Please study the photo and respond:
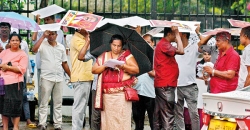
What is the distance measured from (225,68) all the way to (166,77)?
132 centimetres

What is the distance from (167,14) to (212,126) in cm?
541

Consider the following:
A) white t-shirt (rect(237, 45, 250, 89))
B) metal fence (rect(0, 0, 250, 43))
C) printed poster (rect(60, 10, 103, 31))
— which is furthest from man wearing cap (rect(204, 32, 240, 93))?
metal fence (rect(0, 0, 250, 43))

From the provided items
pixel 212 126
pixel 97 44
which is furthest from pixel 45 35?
pixel 212 126

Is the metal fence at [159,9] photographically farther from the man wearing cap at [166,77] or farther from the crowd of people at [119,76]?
the man wearing cap at [166,77]

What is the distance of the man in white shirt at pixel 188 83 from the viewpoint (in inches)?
500

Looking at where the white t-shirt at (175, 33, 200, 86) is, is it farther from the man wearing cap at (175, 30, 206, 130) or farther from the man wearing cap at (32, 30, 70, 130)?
the man wearing cap at (32, 30, 70, 130)

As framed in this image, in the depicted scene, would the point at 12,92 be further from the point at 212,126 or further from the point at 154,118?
the point at 212,126

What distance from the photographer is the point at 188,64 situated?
12.9 meters

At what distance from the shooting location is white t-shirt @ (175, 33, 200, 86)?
12.7 m

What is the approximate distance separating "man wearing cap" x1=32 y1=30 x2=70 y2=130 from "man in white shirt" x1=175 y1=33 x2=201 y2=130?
229cm

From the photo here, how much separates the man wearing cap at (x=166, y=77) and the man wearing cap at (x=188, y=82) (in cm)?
38

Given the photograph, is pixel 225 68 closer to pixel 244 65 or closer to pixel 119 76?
pixel 244 65

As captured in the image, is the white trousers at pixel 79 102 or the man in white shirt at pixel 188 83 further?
the white trousers at pixel 79 102

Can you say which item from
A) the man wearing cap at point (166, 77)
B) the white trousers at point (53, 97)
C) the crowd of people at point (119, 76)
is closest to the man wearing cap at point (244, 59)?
the crowd of people at point (119, 76)
